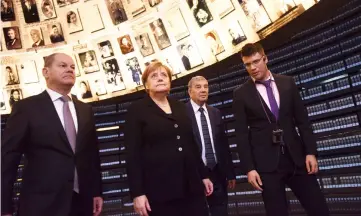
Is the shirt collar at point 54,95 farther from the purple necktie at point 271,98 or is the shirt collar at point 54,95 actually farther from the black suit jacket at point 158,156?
the purple necktie at point 271,98

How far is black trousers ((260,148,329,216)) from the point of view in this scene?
2.21 m

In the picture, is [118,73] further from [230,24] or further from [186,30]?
[230,24]

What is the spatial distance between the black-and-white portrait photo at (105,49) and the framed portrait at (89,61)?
0.17 metres

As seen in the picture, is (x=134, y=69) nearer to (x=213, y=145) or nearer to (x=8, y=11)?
(x=8, y=11)

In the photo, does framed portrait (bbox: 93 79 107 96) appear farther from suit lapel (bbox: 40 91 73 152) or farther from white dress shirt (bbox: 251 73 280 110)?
white dress shirt (bbox: 251 73 280 110)

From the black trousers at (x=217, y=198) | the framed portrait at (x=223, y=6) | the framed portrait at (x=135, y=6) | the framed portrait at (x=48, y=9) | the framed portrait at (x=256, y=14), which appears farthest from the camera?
the framed portrait at (x=48, y=9)

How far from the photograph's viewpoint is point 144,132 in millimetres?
2219

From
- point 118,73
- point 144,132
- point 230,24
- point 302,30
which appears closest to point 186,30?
point 230,24

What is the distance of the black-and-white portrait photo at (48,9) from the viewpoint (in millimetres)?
7188

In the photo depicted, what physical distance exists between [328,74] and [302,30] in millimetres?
861

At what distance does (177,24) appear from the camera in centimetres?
636

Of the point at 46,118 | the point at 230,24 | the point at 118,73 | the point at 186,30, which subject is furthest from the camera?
the point at 118,73

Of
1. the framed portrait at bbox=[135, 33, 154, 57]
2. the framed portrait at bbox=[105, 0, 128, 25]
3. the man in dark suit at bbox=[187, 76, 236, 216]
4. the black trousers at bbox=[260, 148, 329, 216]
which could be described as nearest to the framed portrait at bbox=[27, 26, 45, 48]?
the framed portrait at bbox=[105, 0, 128, 25]

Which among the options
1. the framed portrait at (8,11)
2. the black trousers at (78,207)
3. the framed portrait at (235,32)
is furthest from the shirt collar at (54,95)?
the framed portrait at (8,11)
